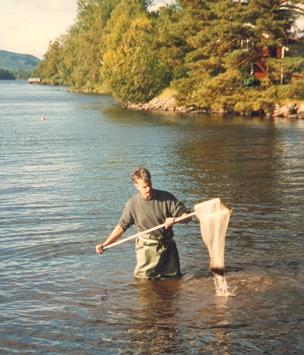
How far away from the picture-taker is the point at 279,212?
727 inches

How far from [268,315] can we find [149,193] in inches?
114

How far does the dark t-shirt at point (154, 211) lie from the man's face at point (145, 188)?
0.14 meters

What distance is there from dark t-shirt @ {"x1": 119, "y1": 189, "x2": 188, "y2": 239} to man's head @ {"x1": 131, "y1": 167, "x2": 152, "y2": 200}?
8.1 inches

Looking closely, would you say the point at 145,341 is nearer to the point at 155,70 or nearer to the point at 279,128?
the point at 279,128

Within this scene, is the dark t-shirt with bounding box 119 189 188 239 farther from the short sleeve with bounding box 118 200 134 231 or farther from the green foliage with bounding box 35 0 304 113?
the green foliage with bounding box 35 0 304 113

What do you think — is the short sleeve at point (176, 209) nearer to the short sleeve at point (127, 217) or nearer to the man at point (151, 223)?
the man at point (151, 223)

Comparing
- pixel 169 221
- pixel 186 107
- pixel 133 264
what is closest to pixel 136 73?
pixel 186 107

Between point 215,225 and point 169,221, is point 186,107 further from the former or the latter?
point 169,221

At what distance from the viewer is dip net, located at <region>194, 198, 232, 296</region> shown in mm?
10719

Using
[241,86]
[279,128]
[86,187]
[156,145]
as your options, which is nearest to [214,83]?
[241,86]

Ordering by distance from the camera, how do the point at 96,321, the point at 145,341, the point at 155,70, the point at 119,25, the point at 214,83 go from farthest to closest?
the point at 119,25
the point at 155,70
the point at 214,83
the point at 96,321
the point at 145,341

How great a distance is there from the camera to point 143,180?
413 inches

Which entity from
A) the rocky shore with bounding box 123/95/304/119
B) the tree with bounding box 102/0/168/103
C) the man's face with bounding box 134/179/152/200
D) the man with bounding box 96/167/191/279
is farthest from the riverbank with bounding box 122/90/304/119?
the man's face with bounding box 134/179/152/200

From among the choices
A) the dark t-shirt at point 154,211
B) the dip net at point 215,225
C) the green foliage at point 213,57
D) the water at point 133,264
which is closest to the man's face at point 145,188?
the dark t-shirt at point 154,211
